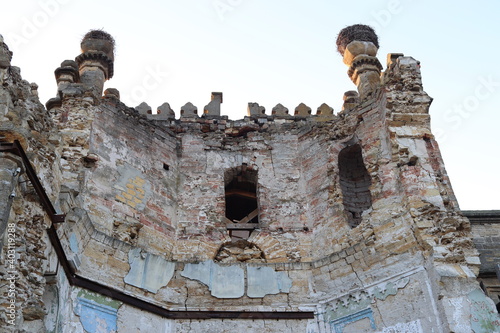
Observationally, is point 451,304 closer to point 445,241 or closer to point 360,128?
point 445,241

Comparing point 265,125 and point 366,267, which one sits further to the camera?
point 265,125

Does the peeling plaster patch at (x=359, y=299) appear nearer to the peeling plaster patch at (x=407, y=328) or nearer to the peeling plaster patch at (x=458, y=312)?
the peeling plaster patch at (x=407, y=328)

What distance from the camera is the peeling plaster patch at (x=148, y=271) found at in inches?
375

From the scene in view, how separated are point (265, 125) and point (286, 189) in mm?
1823

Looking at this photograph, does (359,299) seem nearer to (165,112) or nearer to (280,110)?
(280,110)

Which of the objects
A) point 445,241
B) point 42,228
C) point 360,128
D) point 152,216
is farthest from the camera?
point 360,128

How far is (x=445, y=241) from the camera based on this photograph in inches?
356

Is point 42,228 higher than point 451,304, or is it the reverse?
point 42,228

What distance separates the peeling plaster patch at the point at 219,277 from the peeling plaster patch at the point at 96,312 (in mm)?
1491

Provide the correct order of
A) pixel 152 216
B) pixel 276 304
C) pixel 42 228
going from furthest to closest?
pixel 152 216 → pixel 276 304 → pixel 42 228

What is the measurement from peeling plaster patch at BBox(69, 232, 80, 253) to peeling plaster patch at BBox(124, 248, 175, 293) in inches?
37.2

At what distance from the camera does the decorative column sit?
1350cm

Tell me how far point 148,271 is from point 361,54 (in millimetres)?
7137

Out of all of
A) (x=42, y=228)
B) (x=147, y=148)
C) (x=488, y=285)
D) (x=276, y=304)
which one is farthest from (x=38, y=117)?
(x=488, y=285)
